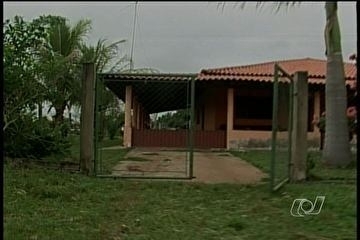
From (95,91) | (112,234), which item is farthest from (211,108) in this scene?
(112,234)

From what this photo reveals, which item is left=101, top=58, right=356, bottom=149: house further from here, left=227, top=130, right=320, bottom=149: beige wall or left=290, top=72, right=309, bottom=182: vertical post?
left=290, top=72, right=309, bottom=182: vertical post

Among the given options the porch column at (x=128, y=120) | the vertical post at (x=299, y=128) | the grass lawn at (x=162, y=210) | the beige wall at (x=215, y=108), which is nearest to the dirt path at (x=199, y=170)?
the vertical post at (x=299, y=128)

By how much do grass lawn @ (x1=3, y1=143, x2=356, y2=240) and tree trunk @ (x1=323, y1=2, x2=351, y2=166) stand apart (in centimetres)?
309

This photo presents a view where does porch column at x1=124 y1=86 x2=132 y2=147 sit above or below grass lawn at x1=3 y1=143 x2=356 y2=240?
above

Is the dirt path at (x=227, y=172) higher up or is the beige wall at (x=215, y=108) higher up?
the beige wall at (x=215, y=108)

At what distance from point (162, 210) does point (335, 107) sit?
5.90 metres

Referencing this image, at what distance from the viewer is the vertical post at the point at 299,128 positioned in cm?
925

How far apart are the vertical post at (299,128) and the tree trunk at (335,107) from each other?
2.67 m

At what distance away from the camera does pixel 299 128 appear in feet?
30.4

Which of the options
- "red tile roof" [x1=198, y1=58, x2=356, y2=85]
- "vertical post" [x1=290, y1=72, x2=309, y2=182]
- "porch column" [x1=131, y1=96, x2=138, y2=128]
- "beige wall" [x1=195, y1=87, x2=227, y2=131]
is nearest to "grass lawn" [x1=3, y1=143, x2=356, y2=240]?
"vertical post" [x1=290, y1=72, x2=309, y2=182]

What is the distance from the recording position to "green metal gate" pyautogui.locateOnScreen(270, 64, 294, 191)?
836 centimetres

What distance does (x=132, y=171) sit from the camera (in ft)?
37.3

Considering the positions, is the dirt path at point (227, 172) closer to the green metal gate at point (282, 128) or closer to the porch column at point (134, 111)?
the green metal gate at point (282, 128)

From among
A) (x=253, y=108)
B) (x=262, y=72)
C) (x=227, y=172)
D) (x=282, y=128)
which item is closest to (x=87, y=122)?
(x=227, y=172)
